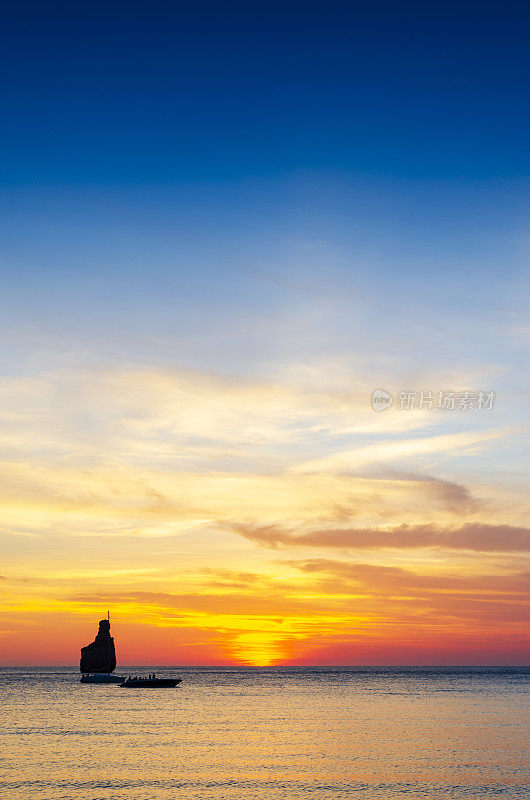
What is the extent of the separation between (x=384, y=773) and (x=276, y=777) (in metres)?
10.5

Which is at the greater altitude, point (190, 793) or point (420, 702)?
point (190, 793)

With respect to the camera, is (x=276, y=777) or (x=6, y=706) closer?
(x=276, y=777)

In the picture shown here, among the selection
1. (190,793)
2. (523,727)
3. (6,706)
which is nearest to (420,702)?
(523,727)

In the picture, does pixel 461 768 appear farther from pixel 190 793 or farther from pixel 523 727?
pixel 523 727

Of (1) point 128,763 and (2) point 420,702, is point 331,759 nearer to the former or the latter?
(1) point 128,763

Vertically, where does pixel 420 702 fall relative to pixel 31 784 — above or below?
below

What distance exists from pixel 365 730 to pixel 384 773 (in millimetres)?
39499

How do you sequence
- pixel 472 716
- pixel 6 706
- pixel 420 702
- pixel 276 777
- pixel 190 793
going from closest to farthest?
pixel 190 793
pixel 276 777
pixel 472 716
pixel 6 706
pixel 420 702

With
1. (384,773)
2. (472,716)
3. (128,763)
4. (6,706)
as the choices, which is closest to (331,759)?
(384,773)

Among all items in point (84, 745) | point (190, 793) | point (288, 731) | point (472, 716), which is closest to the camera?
point (190, 793)

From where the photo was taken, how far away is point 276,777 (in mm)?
72375

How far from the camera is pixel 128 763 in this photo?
3152 inches

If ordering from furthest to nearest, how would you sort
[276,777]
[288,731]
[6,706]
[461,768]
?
[6,706] < [288,731] < [461,768] < [276,777]

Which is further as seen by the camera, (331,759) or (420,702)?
(420,702)
